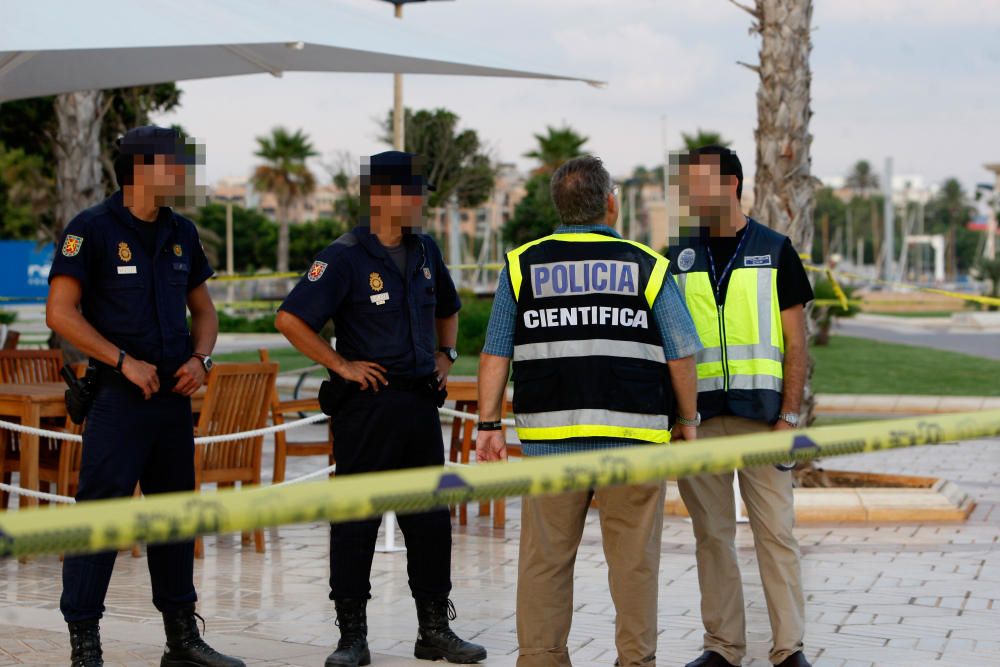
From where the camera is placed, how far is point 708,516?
Result: 15.7ft

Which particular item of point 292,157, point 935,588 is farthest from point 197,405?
point 292,157

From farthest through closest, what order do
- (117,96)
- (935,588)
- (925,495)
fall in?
(117,96)
(925,495)
(935,588)

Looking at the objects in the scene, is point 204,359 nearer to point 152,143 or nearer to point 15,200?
point 152,143

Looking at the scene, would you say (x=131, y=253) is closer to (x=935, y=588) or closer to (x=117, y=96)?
(x=935, y=588)

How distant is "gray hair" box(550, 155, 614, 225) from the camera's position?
419 cm

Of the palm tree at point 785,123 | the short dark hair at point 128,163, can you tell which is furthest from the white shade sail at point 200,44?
the short dark hair at point 128,163

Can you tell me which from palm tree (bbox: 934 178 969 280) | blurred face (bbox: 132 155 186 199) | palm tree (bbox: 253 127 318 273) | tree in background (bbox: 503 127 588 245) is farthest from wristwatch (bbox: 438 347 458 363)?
palm tree (bbox: 934 178 969 280)

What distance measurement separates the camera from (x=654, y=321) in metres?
4.16

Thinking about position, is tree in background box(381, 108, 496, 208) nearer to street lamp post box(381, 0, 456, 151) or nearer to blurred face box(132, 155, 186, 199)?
street lamp post box(381, 0, 456, 151)

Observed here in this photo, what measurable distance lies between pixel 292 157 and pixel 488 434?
7563 cm

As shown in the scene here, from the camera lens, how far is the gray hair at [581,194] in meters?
4.19

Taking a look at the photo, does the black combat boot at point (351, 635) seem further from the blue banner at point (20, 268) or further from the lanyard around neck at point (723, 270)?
the blue banner at point (20, 268)

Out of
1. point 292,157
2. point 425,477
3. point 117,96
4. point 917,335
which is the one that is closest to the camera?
point 425,477

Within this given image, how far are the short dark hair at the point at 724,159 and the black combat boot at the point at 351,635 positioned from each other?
6.82 ft
